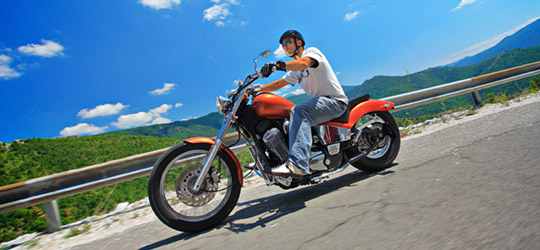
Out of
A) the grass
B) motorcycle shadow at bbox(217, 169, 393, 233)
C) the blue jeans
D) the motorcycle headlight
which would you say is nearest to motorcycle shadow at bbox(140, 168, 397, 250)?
motorcycle shadow at bbox(217, 169, 393, 233)

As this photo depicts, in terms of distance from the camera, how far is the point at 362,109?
3.65 metres

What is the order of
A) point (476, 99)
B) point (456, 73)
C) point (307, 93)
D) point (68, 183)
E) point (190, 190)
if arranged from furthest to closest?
point (456, 73), point (476, 99), point (68, 183), point (307, 93), point (190, 190)

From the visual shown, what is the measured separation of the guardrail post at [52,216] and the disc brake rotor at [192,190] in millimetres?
2006

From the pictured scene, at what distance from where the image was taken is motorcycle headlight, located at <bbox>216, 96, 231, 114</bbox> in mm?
2941

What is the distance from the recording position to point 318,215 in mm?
2379

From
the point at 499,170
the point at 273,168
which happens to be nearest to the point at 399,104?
the point at 499,170

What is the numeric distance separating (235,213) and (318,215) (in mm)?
1008

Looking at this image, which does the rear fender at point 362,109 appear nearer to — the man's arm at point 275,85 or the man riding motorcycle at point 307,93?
the man riding motorcycle at point 307,93

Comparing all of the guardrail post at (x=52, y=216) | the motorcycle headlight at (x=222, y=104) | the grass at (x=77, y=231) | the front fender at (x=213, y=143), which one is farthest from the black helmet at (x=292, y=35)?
the guardrail post at (x=52, y=216)

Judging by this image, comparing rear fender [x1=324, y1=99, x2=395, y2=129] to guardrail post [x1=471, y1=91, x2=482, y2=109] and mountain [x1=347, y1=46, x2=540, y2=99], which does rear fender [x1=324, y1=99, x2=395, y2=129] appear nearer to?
guardrail post [x1=471, y1=91, x2=482, y2=109]

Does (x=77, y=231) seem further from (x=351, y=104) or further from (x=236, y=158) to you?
(x=351, y=104)

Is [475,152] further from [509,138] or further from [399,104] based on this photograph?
[399,104]

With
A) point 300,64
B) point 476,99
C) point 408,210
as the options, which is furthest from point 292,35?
point 476,99

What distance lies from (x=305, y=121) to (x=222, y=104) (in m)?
0.85
